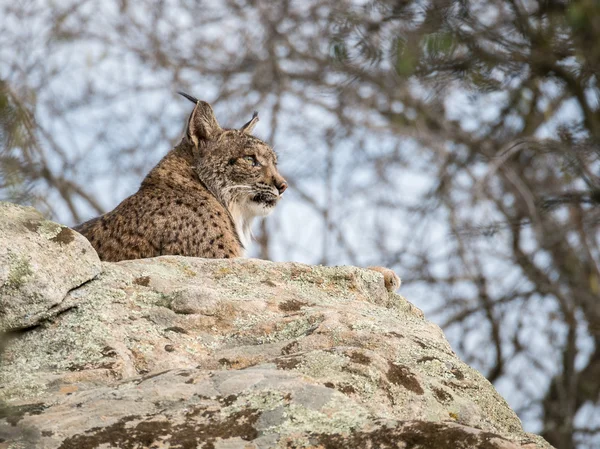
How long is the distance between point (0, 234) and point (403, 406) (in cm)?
175

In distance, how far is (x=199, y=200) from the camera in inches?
271

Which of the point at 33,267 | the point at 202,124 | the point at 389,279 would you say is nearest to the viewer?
the point at 33,267

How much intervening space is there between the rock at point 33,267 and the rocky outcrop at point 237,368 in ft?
0.07

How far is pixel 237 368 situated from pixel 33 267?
0.95 m

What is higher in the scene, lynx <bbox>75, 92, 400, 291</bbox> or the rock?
lynx <bbox>75, 92, 400, 291</bbox>

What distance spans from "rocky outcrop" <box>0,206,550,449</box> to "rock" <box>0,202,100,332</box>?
0.02 metres

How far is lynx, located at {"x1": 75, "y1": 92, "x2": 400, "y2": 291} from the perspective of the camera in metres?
→ 6.38

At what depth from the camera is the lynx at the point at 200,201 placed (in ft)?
20.9

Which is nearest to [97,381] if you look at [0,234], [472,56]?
[0,234]

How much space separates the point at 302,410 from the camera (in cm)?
333

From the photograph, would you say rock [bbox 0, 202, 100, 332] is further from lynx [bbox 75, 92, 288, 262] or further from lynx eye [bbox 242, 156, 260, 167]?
lynx eye [bbox 242, 156, 260, 167]

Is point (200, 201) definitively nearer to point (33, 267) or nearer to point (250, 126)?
point (250, 126)

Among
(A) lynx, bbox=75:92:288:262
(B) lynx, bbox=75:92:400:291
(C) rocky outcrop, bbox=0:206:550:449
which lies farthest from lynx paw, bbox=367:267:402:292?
(A) lynx, bbox=75:92:288:262

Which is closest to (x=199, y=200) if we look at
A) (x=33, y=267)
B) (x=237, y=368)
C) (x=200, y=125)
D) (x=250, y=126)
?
(x=200, y=125)
